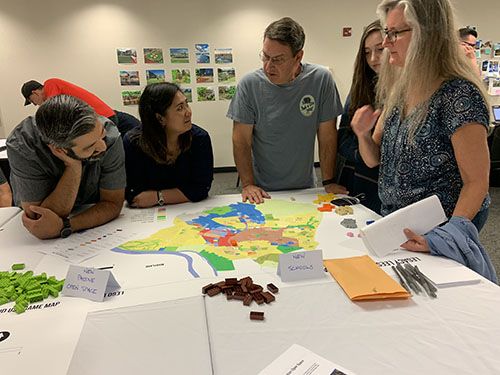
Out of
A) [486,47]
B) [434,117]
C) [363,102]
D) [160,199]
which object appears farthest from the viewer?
[486,47]

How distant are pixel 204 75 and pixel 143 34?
96cm

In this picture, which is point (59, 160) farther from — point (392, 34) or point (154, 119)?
point (392, 34)

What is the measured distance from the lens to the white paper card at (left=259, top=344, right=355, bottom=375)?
72cm

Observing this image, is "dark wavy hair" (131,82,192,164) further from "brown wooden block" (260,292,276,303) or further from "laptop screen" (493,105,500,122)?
"laptop screen" (493,105,500,122)

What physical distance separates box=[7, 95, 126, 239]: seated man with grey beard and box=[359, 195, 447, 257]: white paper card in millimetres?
1060

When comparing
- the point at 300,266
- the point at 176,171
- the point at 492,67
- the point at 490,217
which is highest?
the point at 492,67

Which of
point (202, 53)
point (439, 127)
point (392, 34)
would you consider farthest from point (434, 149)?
point (202, 53)

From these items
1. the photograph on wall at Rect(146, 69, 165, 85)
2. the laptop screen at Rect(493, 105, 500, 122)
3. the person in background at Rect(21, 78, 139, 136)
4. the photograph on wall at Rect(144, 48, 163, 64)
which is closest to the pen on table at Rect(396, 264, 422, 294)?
the person in background at Rect(21, 78, 139, 136)

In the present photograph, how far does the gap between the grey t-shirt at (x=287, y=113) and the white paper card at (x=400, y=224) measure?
949mm

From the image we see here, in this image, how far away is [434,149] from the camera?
1216 millimetres

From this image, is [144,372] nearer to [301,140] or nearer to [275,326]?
[275,326]

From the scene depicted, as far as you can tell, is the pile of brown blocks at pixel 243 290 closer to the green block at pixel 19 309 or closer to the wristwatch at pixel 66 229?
the green block at pixel 19 309

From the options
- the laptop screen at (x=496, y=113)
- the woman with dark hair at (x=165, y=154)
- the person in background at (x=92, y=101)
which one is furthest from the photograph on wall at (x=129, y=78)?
the laptop screen at (x=496, y=113)

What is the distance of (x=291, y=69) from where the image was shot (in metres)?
1.85
